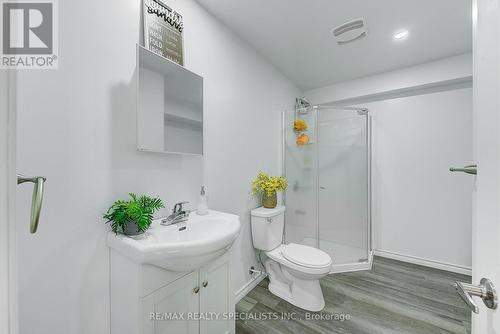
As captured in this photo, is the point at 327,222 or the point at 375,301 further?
the point at 327,222

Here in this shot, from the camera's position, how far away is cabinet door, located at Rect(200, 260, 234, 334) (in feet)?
3.73

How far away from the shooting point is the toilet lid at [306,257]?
1.68m

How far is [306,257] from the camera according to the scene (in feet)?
5.83

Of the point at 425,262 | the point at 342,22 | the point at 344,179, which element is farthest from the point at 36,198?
the point at 425,262

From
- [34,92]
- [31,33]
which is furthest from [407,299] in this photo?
[31,33]

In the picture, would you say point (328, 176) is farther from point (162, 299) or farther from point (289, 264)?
point (162, 299)

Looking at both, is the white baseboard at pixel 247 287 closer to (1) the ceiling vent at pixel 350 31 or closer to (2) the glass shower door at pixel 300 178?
(2) the glass shower door at pixel 300 178

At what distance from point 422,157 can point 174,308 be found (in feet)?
10.00

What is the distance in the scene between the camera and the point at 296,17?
162 cm

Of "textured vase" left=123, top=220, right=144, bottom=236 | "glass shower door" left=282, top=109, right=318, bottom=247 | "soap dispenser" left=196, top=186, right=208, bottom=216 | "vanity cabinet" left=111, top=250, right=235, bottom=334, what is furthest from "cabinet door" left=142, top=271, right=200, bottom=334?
"glass shower door" left=282, top=109, right=318, bottom=247

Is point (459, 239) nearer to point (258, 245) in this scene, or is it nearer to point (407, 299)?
point (407, 299)

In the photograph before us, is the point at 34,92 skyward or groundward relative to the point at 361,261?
skyward

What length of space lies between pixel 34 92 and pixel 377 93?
3181 mm

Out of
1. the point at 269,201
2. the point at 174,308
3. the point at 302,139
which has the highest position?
the point at 302,139
